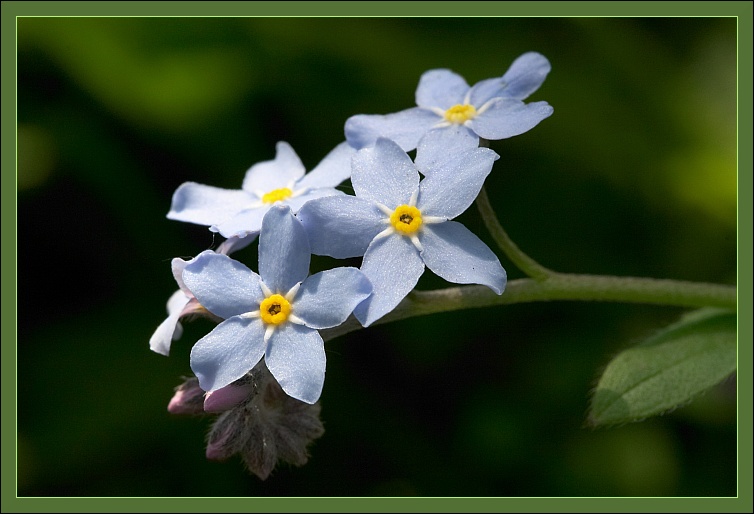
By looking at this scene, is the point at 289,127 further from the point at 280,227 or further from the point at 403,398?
the point at 280,227

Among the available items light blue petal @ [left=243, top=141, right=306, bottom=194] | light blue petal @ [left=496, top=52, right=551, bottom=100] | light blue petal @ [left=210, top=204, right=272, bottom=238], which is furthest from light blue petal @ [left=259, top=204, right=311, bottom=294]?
light blue petal @ [left=496, top=52, right=551, bottom=100]

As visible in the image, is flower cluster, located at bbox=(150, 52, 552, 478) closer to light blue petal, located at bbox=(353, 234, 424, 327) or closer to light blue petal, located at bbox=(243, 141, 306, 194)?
light blue petal, located at bbox=(353, 234, 424, 327)

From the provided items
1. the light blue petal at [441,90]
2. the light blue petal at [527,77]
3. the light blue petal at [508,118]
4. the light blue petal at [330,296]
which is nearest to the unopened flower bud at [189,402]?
the light blue petal at [330,296]

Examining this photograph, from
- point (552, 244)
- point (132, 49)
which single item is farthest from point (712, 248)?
point (132, 49)

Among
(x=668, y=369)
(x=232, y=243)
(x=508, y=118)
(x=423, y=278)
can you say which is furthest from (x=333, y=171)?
(x=423, y=278)

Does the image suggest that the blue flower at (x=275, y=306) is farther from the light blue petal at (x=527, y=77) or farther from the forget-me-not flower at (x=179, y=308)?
the light blue petal at (x=527, y=77)

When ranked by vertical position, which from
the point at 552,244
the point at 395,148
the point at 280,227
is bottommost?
the point at 552,244

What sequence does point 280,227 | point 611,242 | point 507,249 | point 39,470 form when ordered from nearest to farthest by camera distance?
1. point 280,227
2. point 507,249
3. point 39,470
4. point 611,242
